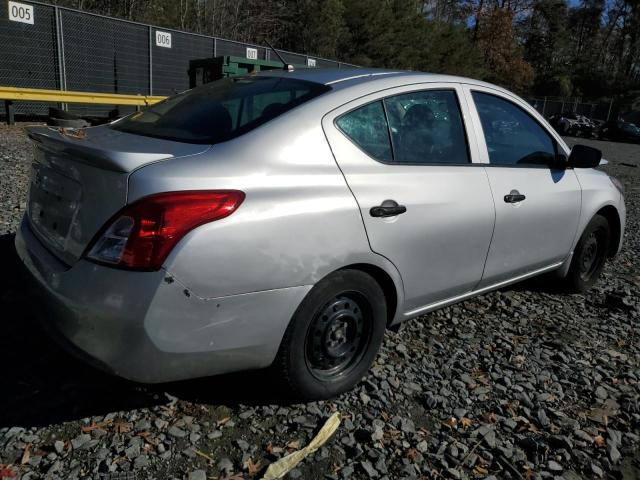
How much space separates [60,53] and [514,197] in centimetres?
1191

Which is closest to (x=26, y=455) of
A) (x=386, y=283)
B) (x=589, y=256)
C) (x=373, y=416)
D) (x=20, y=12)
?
(x=373, y=416)

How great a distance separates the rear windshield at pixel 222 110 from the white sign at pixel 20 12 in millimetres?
10304

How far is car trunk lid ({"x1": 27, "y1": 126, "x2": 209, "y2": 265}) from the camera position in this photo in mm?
2121

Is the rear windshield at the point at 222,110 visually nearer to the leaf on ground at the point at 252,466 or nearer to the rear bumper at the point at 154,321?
the rear bumper at the point at 154,321

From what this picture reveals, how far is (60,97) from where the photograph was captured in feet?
37.1

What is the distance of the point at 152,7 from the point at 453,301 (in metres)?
18.3

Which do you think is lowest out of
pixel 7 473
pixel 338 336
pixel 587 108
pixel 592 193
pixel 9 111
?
pixel 7 473

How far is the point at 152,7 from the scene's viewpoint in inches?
719

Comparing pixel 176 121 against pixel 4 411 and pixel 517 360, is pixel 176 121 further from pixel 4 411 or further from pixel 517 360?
pixel 517 360

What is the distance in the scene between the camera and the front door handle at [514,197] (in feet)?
10.9

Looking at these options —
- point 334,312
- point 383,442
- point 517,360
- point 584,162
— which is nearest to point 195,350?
point 334,312

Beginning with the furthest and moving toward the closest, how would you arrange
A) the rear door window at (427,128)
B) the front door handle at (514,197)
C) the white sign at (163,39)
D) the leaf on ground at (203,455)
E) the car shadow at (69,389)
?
1. the white sign at (163,39)
2. the front door handle at (514,197)
3. the rear door window at (427,128)
4. the car shadow at (69,389)
5. the leaf on ground at (203,455)

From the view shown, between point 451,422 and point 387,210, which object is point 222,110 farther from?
point 451,422

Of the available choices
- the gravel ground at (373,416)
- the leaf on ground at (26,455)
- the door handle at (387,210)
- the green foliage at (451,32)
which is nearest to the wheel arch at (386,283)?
the door handle at (387,210)
